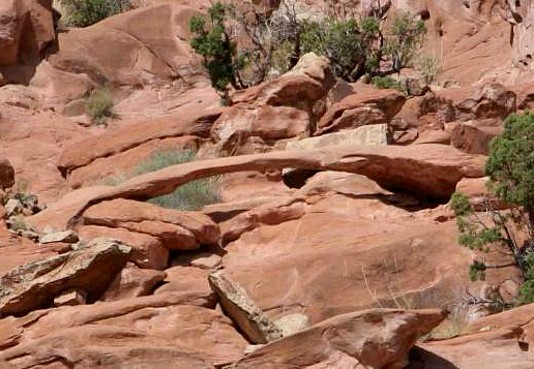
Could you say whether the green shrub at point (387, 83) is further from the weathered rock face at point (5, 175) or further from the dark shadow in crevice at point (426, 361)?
the dark shadow in crevice at point (426, 361)

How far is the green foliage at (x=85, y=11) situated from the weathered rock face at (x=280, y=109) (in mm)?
12854

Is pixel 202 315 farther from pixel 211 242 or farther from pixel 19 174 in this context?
pixel 19 174

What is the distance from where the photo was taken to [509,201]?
485 inches

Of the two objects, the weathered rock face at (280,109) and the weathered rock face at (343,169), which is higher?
the weathered rock face at (343,169)

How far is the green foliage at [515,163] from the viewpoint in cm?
1219

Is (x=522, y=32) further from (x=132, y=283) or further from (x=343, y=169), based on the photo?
(x=132, y=283)

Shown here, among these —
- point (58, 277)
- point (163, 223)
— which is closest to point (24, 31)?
point (163, 223)

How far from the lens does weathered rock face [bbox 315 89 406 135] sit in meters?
17.3

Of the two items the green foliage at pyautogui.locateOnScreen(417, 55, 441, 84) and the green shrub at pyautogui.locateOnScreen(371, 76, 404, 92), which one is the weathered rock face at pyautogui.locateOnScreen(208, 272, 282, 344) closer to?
the green shrub at pyautogui.locateOnScreen(371, 76, 404, 92)

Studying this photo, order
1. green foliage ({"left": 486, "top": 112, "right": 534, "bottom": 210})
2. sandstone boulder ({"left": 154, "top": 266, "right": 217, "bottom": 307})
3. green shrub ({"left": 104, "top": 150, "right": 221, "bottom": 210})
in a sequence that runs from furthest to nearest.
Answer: green shrub ({"left": 104, "top": 150, "right": 221, "bottom": 210})
green foliage ({"left": 486, "top": 112, "right": 534, "bottom": 210})
sandstone boulder ({"left": 154, "top": 266, "right": 217, "bottom": 307})

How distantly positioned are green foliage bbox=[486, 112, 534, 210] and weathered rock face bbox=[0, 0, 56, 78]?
14.0 m

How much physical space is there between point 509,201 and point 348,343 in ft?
14.2

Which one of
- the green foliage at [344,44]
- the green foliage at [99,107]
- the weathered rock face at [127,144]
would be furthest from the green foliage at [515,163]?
the green foliage at [99,107]

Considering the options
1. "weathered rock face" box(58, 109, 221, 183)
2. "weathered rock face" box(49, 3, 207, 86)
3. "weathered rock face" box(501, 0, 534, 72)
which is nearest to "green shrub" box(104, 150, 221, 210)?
"weathered rock face" box(58, 109, 221, 183)
